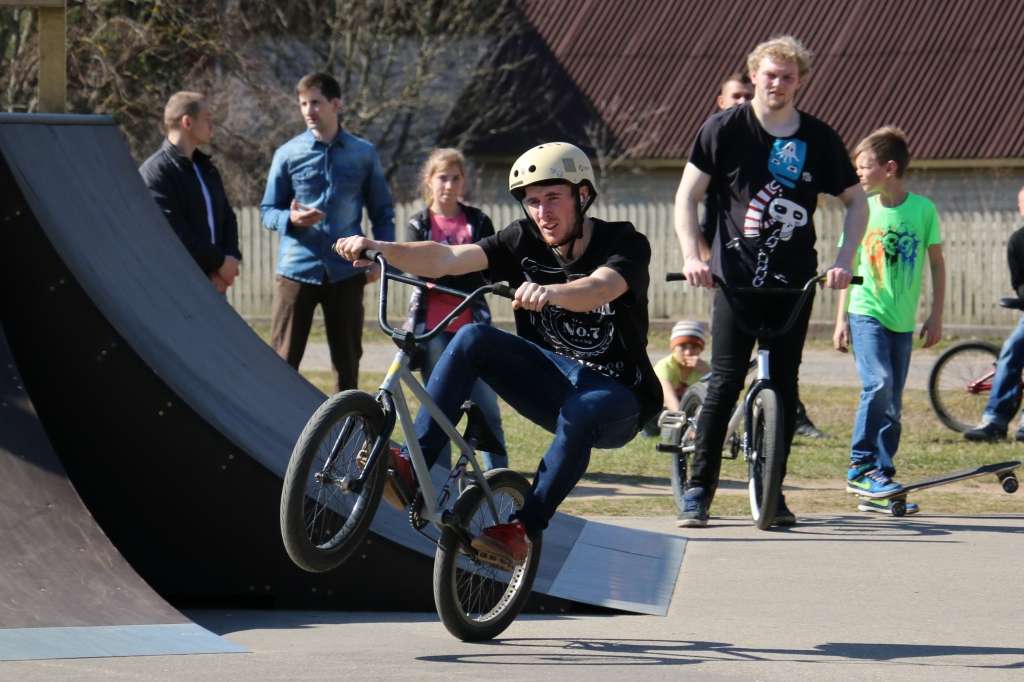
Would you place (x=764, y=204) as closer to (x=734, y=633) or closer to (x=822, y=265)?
(x=734, y=633)

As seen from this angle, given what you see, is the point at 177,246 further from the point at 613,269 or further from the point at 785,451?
the point at 785,451

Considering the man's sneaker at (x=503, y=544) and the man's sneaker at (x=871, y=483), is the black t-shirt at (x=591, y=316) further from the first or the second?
the man's sneaker at (x=871, y=483)

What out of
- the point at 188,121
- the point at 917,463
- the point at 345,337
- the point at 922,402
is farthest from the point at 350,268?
the point at 922,402

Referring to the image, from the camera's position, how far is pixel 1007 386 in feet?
40.2

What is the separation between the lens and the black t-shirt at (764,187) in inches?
312

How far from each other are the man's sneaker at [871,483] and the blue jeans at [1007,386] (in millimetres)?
3615

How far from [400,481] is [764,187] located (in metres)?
3.06

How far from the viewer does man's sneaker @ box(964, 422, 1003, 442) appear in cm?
1210

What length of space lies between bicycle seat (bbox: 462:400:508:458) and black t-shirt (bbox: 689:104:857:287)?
7.52 ft

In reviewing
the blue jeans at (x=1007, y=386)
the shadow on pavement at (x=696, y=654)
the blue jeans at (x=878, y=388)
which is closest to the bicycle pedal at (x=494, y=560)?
the shadow on pavement at (x=696, y=654)

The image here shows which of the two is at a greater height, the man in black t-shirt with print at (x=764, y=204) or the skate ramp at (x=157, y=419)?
the man in black t-shirt with print at (x=764, y=204)

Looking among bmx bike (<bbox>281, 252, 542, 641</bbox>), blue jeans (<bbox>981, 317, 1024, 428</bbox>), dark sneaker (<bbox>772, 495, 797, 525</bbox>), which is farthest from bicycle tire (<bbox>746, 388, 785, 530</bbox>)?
blue jeans (<bbox>981, 317, 1024, 428</bbox>)

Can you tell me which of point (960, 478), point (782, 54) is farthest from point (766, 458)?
point (782, 54)

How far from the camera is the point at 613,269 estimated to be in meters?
5.77
